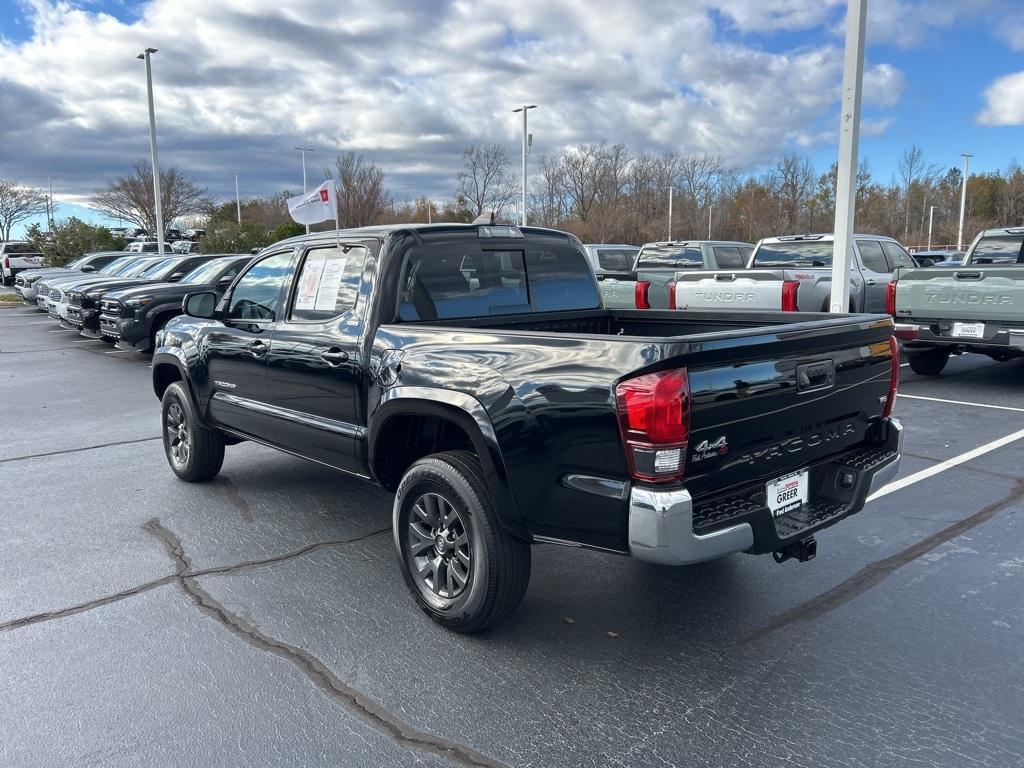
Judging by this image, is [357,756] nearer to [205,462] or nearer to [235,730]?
[235,730]

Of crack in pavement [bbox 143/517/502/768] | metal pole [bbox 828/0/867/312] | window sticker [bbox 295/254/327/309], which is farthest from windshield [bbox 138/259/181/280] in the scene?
crack in pavement [bbox 143/517/502/768]

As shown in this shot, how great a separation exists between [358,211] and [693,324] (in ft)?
159

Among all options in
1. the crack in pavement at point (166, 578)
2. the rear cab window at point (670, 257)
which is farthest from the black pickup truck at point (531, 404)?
the rear cab window at point (670, 257)

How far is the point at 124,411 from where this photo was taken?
29.8 ft

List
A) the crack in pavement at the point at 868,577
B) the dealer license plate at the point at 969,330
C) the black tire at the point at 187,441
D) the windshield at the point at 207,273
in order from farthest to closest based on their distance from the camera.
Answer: the windshield at the point at 207,273
the dealer license plate at the point at 969,330
the black tire at the point at 187,441
the crack in pavement at the point at 868,577

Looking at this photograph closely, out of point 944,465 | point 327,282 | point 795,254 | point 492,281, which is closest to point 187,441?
point 327,282

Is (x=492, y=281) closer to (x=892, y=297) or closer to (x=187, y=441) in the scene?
(x=187, y=441)

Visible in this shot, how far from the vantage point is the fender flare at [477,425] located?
3320mm

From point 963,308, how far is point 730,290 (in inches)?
109

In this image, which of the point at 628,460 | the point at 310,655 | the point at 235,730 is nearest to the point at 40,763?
the point at 235,730

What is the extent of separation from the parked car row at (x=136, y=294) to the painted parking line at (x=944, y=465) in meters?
9.41

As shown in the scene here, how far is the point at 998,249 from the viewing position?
35.8 feet

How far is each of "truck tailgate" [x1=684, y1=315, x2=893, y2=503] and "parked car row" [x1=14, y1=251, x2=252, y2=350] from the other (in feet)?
32.7

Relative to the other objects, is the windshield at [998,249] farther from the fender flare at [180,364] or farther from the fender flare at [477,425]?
the fender flare at [180,364]
